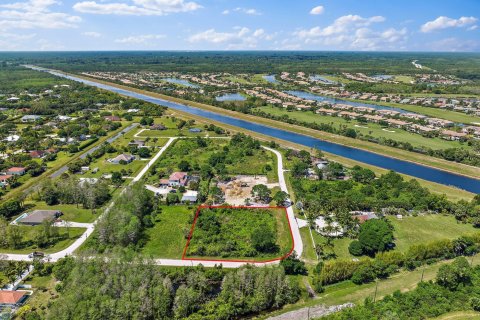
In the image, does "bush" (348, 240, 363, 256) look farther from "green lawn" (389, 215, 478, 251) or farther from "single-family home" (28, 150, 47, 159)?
"single-family home" (28, 150, 47, 159)

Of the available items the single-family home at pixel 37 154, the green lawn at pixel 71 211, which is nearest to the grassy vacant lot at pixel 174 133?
the single-family home at pixel 37 154

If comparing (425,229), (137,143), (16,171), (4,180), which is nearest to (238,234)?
(425,229)

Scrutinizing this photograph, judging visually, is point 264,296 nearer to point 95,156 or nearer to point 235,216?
point 235,216

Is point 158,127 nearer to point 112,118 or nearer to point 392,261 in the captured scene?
point 112,118

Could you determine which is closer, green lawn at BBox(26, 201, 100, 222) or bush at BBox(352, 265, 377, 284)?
bush at BBox(352, 265, 377, 284)

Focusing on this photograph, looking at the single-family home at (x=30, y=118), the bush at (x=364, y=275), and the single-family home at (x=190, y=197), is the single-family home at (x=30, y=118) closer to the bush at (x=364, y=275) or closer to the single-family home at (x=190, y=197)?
the single-family home at (x=190, y=197)

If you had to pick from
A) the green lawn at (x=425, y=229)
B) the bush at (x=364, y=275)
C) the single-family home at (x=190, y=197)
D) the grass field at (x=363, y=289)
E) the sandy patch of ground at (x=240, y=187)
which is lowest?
the grass field at (x=363, y=289)

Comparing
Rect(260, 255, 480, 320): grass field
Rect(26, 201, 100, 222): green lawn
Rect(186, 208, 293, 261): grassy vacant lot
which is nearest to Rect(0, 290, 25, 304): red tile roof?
Rect(26, 201, 100, 222): green lawn
